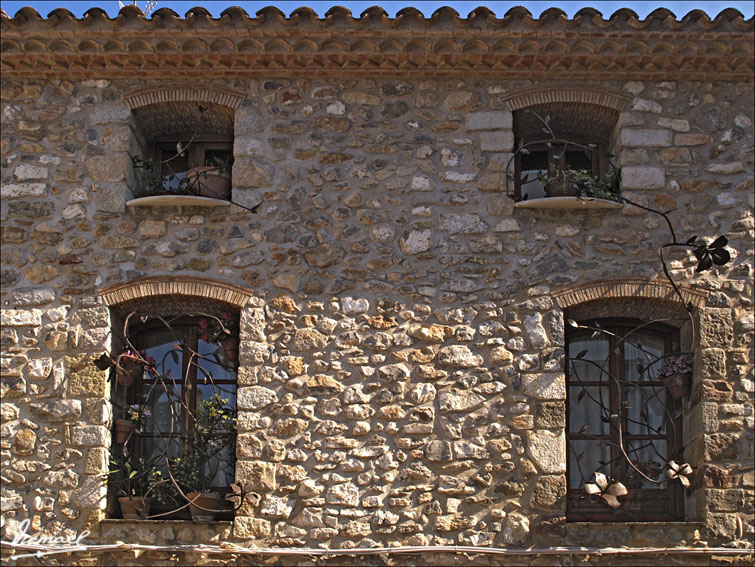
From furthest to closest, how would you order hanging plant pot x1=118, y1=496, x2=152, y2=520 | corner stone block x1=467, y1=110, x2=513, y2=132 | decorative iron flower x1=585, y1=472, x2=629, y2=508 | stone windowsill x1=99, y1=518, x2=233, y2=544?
corner stone block x1=467, y1=110, x2=513, y2=132
hanging plant pot x1=118, y1=496, x2=152, y2=520
stone windowsill x1=99, y1=518, x2=233, y2=544
decorative iron flower x1=585, y1=472, x2=629, y2=508

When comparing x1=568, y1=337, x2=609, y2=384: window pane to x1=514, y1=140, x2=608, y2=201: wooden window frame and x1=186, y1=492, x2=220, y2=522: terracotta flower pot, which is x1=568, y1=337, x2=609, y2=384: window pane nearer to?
x1=514, y1=140, x2=608, y2=201: wooden window frame

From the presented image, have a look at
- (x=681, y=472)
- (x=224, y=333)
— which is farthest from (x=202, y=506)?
(x=681, y=472)

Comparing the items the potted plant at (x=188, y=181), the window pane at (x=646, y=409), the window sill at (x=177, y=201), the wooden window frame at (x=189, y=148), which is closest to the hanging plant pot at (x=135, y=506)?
the window sill at (x=177, y=201)

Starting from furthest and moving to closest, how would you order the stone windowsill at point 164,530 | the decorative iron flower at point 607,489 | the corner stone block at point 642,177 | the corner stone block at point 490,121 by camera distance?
the corner stone block at point 490,121 < the corner stone block at point 642,177 < the stone windowsill at point 164,530 < the decorative iron flower at point 607,489

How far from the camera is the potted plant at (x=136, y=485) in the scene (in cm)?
689

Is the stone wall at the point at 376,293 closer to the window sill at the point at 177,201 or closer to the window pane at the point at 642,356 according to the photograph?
the window sill at the point at 177,201

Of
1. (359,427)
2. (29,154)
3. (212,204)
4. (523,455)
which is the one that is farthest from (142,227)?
(523,455)

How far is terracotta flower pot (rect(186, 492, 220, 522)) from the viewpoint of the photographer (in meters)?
6.81

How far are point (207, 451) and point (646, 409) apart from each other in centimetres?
302

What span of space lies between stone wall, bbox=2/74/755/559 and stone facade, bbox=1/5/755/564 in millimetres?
15

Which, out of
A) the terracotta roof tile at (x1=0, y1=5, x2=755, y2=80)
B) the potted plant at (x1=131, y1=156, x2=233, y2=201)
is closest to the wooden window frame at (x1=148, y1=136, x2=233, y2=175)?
the potted plant at (x1=131, y1=156, x2=233, y2=201)

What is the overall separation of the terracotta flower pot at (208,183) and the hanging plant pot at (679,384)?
11.0 ft

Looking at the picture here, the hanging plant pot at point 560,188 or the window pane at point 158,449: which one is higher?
the hanging plant pot at point 560,188

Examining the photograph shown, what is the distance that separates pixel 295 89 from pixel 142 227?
4.86ft
